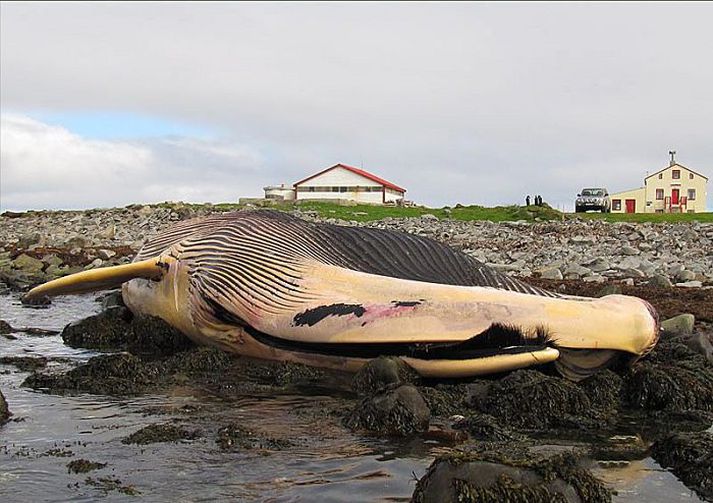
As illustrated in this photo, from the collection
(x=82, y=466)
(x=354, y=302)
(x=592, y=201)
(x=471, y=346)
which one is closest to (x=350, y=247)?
(x=354, y=302)

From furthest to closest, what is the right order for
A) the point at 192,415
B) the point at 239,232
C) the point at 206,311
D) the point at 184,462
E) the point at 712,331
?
the point at 712,331 → the point at 239,232 → the point at 206,311 → the point at 192,415 → the point at 184,462

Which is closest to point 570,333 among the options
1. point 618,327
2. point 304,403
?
point 618,327

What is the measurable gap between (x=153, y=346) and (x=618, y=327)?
520 centimetres

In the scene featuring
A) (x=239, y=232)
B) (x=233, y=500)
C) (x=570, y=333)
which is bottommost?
(x=233, y=500)

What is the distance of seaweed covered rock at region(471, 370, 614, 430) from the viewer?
23.3 feet

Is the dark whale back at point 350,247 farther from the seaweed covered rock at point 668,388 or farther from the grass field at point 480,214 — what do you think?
the grass field at point 480,214

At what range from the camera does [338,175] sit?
7188 centimetres

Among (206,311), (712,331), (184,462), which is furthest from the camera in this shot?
(712,331)

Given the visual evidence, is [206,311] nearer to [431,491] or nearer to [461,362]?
[461,362]

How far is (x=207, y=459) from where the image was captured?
19.2ft

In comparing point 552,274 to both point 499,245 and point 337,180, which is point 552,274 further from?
point 337,180

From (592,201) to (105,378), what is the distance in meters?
53.8

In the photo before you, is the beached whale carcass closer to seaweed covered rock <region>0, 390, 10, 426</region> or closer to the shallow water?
the shallow water

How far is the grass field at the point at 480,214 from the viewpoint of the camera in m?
42.3
